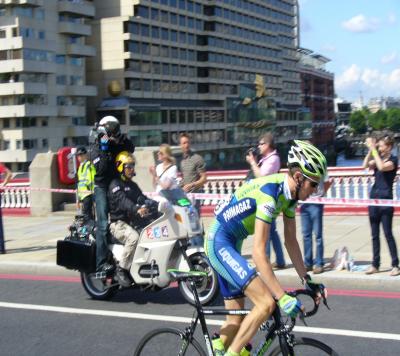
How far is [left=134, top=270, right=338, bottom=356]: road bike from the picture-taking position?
3.94 metres

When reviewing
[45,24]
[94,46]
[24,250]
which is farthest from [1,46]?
[24,250]

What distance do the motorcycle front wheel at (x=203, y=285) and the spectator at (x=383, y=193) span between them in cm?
238

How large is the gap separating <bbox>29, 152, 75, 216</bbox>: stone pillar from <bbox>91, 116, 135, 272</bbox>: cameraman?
891 centimetres

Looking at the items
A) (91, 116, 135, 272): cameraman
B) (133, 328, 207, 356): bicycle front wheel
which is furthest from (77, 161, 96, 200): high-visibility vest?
(133, 328, 207, 356): bicycle front wheel

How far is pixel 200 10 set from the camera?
10844 cm

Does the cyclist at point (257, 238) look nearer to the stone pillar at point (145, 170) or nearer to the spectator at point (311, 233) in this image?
the spectator at point (311, 233)

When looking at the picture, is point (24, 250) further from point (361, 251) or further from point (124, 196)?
point (361, 251)

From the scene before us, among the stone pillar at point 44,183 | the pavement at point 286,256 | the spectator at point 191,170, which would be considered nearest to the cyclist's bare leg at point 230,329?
the pavement at point 286,256

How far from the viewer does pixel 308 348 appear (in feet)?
13.0

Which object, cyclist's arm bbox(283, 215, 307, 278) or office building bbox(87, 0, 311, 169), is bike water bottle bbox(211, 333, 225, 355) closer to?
cyclist's arm bbox(283, 215, 307, 278)

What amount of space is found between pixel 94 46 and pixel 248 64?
146ft

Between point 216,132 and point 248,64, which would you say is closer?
point 216,132

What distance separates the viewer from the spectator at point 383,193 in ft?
27.9

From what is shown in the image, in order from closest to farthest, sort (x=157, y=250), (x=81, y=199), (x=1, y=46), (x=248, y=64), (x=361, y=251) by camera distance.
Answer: (x=157, y=250), (x=361, y=251), (x=81, y=199), (x=1, y=46), (x=248, y=64)
